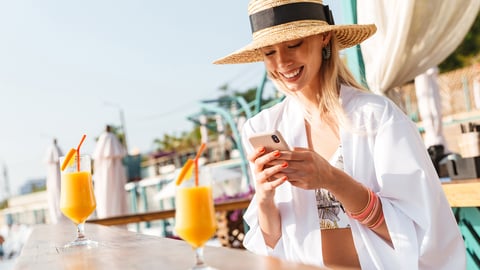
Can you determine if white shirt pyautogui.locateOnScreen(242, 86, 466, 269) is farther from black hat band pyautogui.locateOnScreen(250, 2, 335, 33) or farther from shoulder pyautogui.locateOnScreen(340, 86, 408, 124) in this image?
black hat band pyautogui.locateOnScreen(250, 2, 335, 33)

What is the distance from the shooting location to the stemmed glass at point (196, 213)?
1171 mm

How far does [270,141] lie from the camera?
5.35 feet

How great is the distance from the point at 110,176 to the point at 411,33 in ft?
18.3

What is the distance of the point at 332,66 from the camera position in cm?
212

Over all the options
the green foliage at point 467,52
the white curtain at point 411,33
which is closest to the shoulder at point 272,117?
the white curtain at point 411,33

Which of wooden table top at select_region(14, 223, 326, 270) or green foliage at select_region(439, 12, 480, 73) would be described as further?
green foliage at select_region(439, 12, 480, 73)

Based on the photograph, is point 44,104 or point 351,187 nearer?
point 351,187

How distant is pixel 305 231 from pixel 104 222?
3.13 m

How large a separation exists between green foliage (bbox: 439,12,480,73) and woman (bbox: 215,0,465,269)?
70.9 feet

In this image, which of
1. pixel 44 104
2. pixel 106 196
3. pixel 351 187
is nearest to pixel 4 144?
pixel 44 104

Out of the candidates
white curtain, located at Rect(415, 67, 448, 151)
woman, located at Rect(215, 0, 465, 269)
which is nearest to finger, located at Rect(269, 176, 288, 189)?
woman, located at Rect(215, 0, 465, 269)

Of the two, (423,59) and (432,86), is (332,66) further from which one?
(432,86)

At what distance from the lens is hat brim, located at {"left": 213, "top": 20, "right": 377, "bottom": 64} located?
2.03 metres

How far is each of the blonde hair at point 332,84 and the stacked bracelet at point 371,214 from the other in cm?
31
